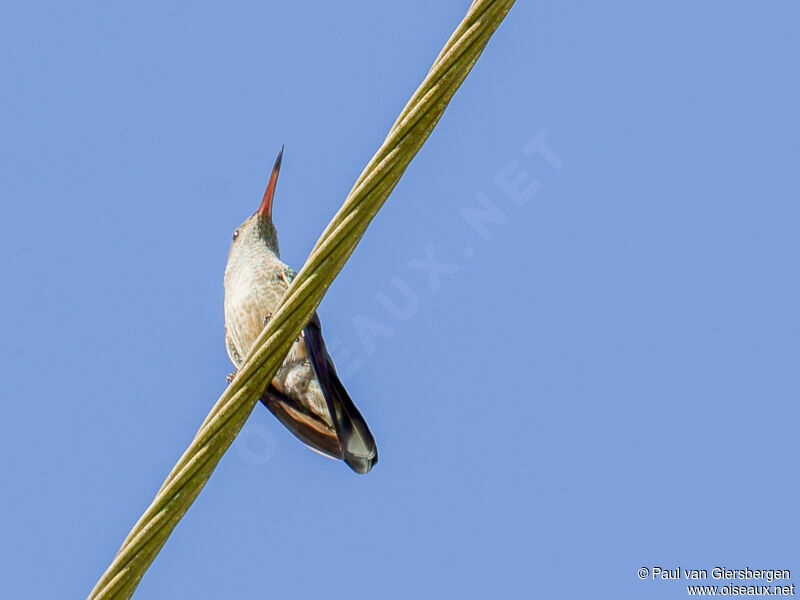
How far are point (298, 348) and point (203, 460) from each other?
9.90ft

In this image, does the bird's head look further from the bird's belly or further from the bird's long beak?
the bird's belly

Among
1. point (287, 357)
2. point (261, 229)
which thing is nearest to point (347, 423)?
point (287, 357)

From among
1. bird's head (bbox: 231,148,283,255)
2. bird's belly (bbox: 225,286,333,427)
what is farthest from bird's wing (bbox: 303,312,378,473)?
bird's head (bbox: 231,148,283,255)

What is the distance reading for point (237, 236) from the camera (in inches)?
284

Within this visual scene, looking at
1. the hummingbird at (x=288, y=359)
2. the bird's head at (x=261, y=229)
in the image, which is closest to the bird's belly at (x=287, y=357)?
the hummingbird at (x=288, y=359)

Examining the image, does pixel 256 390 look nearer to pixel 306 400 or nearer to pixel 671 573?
pixel 306 400

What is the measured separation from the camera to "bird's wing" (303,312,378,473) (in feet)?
15.2

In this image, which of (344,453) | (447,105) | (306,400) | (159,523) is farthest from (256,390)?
(306,400)

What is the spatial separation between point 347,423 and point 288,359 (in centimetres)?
126

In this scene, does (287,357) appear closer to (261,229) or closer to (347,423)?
(347,423)

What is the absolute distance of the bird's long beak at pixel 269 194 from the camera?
278 inches

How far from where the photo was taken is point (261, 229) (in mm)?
7117

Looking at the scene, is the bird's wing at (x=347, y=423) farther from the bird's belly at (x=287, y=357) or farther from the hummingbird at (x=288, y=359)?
the bird's belly at (x=287, y=357)

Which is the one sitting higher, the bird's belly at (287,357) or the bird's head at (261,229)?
the bird's head at (261,229)
